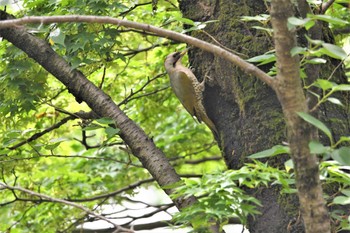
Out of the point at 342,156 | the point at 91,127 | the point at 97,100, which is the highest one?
the point at 97,100

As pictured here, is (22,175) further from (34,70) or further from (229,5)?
(229,5)

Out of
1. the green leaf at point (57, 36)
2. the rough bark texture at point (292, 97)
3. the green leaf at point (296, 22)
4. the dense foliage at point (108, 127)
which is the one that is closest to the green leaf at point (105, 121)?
the dense foliage at point (108, 127)

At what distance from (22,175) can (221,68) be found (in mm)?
2669

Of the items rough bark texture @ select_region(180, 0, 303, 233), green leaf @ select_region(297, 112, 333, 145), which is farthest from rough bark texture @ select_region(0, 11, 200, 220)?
green leaf @ select_region(297, 112, 333, 145)

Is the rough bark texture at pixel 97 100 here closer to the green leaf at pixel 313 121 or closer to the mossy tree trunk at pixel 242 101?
the mossy tree trunk at pixel 242 101

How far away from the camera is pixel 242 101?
2934 mm

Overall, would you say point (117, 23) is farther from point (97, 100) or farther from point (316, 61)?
point (97, 100)

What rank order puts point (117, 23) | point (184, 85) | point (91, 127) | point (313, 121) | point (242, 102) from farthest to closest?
point (184, 85), point (91, 127), point (242, 102), point (117, 23), point (313, 121)

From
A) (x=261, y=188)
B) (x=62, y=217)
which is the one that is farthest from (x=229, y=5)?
(x=62, y=217)

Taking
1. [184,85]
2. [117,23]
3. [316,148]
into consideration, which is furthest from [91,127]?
[316,148]

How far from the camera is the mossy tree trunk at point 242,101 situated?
276cm

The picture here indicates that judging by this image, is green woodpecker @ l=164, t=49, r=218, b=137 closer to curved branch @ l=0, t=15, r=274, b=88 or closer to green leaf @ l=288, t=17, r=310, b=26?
curved branch @ l=0, t=15, r=274, b=88

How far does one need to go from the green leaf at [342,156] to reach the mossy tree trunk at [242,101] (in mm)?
753

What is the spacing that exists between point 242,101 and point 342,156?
40.1 inches
